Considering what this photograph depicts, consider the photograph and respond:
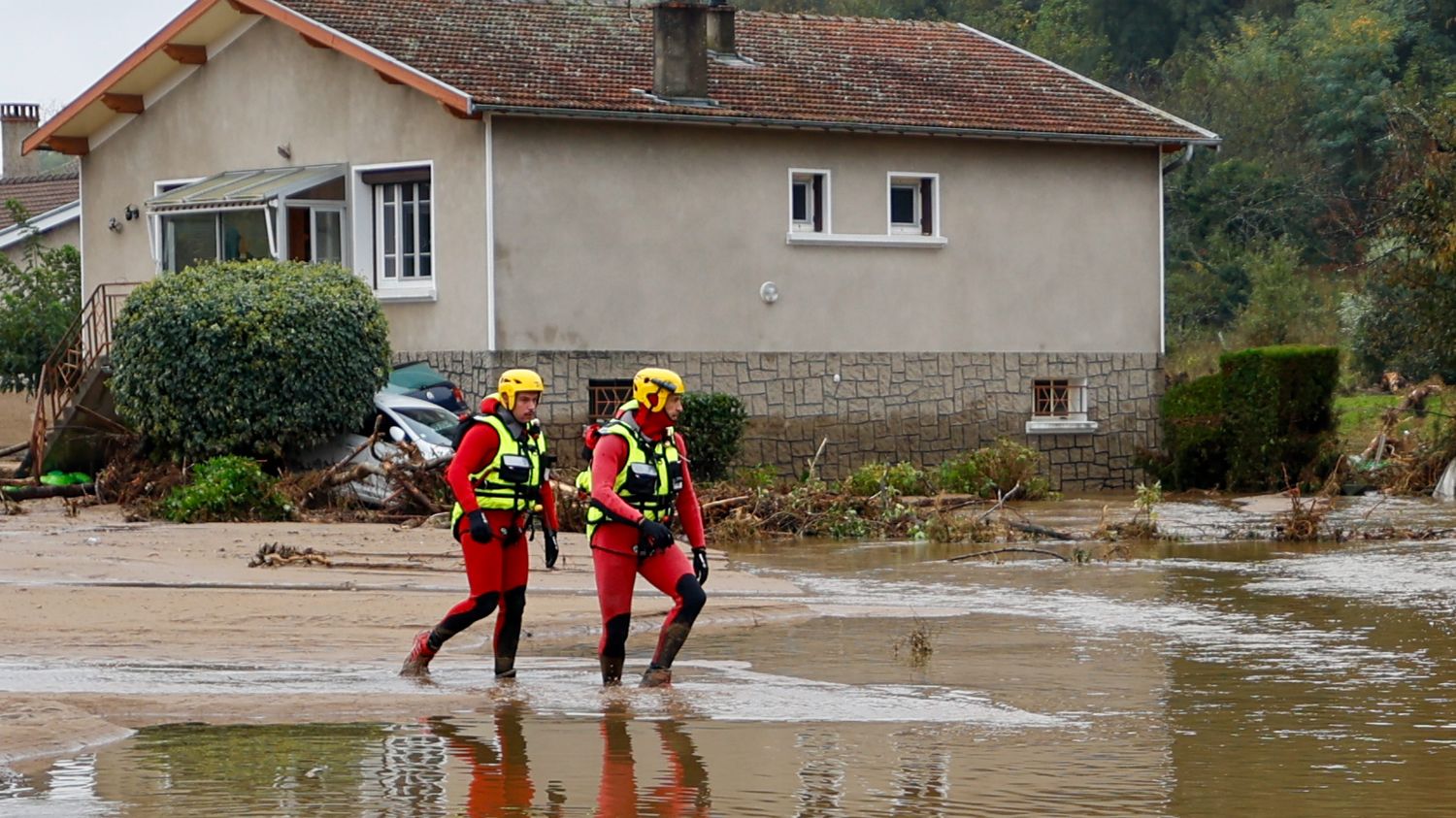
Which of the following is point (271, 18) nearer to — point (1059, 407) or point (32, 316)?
point (32, 316)

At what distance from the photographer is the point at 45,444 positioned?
25.6 m

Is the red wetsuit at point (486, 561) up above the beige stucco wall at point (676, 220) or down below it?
below

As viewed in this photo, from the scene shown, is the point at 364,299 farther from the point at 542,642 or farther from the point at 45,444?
the point at 542,642

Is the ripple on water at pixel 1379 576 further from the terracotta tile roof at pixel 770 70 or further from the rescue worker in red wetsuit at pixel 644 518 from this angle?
the terracotta tile roof at pixel 770 70

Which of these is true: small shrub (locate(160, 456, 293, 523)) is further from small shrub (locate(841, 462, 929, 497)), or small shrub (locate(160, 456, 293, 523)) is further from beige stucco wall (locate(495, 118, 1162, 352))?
small shrub (locate(841, 462, 929, 497))

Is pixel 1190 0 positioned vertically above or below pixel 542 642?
above

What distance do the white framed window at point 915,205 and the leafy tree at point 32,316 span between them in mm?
11544

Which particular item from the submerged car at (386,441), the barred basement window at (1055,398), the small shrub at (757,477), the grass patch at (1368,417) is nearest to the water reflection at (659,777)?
the submerged car at (386,441)

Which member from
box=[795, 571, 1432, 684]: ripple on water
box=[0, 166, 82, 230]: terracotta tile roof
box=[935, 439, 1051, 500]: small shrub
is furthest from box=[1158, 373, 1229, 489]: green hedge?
box=[0, 166, 82, 230]: terracotta tile roof

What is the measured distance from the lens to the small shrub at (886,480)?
24.5m

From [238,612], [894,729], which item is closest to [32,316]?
[238,612]

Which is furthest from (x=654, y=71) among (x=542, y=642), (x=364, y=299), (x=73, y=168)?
(x=73, y=168)

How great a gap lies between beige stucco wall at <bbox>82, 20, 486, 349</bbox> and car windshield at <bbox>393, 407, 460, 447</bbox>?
72.5 inches

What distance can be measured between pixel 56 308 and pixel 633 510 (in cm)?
2391
